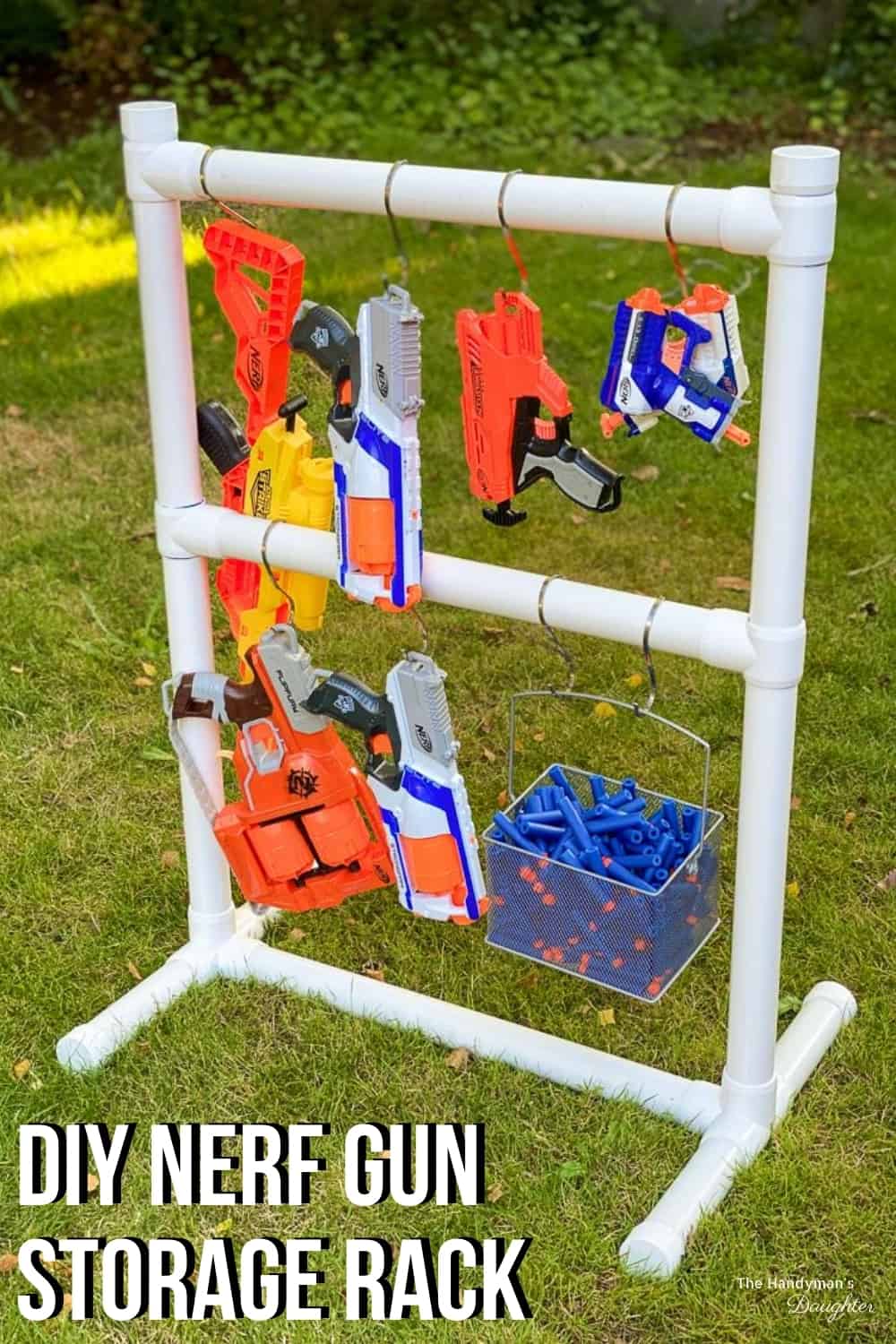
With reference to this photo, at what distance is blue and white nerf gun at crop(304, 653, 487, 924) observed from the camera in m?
2.38

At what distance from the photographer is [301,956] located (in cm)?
296

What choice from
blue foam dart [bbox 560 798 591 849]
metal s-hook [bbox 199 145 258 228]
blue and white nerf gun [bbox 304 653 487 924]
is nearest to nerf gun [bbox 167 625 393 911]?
blue and white nerf gun [bbox 304 653 487 924]

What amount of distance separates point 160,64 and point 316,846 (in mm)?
6626

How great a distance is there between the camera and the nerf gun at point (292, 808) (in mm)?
2561

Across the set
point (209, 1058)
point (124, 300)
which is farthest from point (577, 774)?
point (124, 300)

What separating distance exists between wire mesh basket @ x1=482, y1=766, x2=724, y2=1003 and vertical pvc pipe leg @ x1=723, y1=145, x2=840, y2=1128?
108 mm

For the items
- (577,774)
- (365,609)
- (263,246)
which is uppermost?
(263,246)

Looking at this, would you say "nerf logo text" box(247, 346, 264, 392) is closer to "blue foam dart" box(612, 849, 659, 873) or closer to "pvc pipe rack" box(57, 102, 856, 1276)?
"pvc pipe rack" box(57, 102, 856, 1276)

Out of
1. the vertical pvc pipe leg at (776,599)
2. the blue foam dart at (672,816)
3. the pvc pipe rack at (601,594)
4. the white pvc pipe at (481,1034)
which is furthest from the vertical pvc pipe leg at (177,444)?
the vertical pvc pipe leg at (776,599)

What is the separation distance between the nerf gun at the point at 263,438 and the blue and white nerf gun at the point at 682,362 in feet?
1.61

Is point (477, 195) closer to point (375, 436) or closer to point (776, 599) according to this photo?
point (375, 436)

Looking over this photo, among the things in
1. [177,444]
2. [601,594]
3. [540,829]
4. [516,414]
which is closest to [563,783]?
[540,829]

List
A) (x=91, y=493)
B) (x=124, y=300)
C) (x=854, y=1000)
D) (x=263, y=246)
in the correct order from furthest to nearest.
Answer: (x=124, y=300)
(x=91, y=493)
(x=854, y=1000)
(x=263, y=246)

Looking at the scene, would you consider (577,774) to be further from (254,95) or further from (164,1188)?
(254,95)
